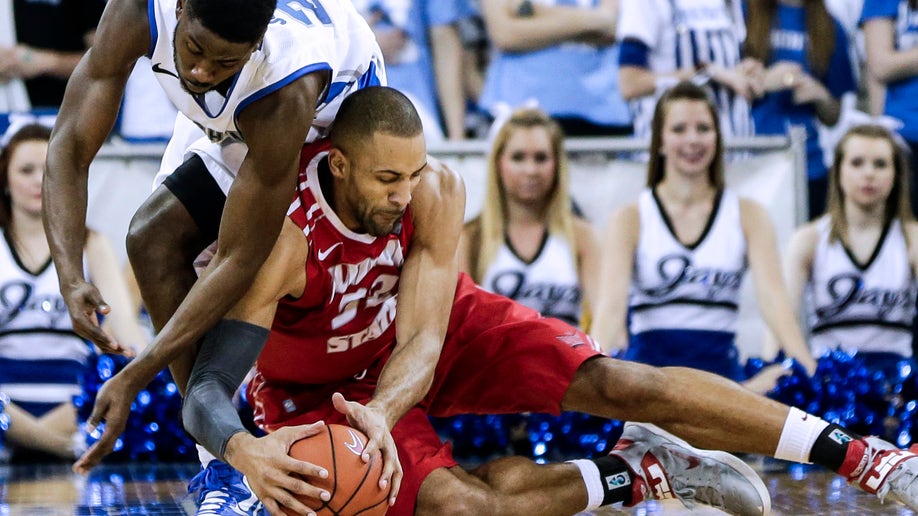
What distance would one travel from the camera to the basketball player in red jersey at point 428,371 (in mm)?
3084

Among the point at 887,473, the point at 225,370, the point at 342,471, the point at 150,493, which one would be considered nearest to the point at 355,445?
the point at 342,471

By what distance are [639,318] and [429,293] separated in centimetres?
216

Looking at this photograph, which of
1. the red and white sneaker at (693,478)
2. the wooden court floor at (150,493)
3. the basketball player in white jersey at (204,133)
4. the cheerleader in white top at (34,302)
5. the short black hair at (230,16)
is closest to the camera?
the short black hair at (230,16)

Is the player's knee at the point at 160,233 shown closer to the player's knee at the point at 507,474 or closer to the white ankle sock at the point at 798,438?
the player's knee at the point at 507,474

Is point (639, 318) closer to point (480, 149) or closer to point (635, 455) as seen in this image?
point (480, 149)

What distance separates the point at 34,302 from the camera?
504cm

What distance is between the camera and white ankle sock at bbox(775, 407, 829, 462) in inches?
135

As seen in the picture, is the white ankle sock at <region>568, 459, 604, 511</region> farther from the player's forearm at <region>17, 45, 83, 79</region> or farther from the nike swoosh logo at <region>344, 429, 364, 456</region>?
the player's forearm at <region>17, 45, 83, 79</region>

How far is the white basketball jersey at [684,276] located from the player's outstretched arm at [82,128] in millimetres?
2571

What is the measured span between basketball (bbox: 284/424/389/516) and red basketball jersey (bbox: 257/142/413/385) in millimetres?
542

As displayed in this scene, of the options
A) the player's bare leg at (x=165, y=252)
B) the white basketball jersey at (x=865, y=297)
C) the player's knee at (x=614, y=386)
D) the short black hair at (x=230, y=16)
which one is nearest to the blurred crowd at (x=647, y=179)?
the white basketball jersey at (x=865, y=297)

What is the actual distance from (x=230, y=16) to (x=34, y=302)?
8.74 feet

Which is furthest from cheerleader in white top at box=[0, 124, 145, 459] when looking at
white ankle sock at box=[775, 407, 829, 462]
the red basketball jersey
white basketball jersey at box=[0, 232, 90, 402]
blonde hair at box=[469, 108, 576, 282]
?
white ankle sock at box=[775, 407, 829, 462]

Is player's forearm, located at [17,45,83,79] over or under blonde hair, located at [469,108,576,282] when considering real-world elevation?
over
